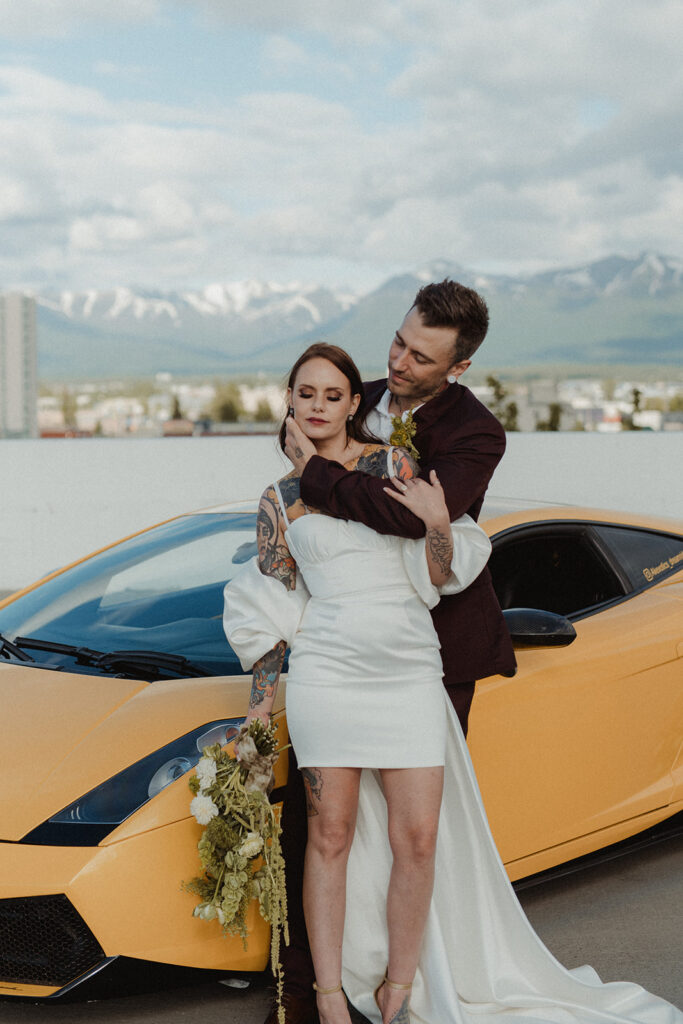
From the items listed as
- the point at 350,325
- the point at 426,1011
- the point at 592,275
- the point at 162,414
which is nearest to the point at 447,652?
the point at 426,1011

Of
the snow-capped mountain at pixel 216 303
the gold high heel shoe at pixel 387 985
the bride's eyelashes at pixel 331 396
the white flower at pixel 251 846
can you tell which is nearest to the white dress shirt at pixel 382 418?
the bride's eyelashes at pixel 331 396

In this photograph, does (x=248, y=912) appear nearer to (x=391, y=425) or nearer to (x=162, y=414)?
(x=391, y=425)

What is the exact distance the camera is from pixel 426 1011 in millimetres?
2699

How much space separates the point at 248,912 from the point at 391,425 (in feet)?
3.88

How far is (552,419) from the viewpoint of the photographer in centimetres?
2198

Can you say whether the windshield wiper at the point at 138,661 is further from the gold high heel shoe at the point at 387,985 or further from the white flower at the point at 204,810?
the gold high heel shoe at the point at 387,985

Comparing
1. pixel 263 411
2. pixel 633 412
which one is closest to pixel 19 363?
pixel 263 411

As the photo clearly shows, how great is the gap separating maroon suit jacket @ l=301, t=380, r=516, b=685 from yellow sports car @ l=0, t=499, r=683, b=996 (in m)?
0.27

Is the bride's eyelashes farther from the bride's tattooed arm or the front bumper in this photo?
the front bumper

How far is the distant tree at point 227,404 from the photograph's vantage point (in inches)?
1008

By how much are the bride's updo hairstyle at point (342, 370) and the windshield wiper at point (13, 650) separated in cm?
102

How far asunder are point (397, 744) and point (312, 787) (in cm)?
21

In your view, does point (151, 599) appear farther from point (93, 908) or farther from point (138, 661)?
point (93, 908)

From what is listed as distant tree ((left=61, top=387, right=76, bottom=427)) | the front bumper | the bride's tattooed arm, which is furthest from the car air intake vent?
distant tree ((left=61, top=387, right=76, bottom=427))
